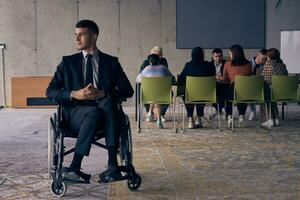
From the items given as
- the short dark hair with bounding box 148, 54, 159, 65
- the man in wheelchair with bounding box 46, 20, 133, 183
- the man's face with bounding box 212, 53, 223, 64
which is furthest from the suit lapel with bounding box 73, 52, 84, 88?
the man's face with bounding box 212, 53, 223, 64

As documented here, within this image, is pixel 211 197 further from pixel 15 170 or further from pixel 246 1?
pixel 246 1

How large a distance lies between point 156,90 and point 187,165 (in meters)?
2.40

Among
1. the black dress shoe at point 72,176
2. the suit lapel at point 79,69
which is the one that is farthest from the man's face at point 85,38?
the black dress shoe at point 72,176

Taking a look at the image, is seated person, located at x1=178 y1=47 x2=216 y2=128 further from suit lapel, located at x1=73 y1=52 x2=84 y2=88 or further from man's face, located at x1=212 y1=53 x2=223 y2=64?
suit lapel, located at x1=73 y1=52 x2=84 y2=88

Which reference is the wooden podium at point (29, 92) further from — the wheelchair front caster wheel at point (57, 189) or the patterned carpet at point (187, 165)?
the wheelchair front caster wheel at point (57, 189)

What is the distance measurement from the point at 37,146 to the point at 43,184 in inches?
81.6

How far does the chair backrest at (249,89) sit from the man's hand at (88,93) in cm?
376

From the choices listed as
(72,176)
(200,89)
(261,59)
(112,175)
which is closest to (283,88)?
(200,89)

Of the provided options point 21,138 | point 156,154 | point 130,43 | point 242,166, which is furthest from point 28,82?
point 242,166

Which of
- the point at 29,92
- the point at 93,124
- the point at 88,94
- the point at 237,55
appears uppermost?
the point at 237,55

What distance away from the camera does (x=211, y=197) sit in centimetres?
422

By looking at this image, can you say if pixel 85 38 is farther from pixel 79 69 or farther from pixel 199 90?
pixel 199 90

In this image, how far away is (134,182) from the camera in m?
4.44

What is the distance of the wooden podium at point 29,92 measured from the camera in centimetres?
1177
